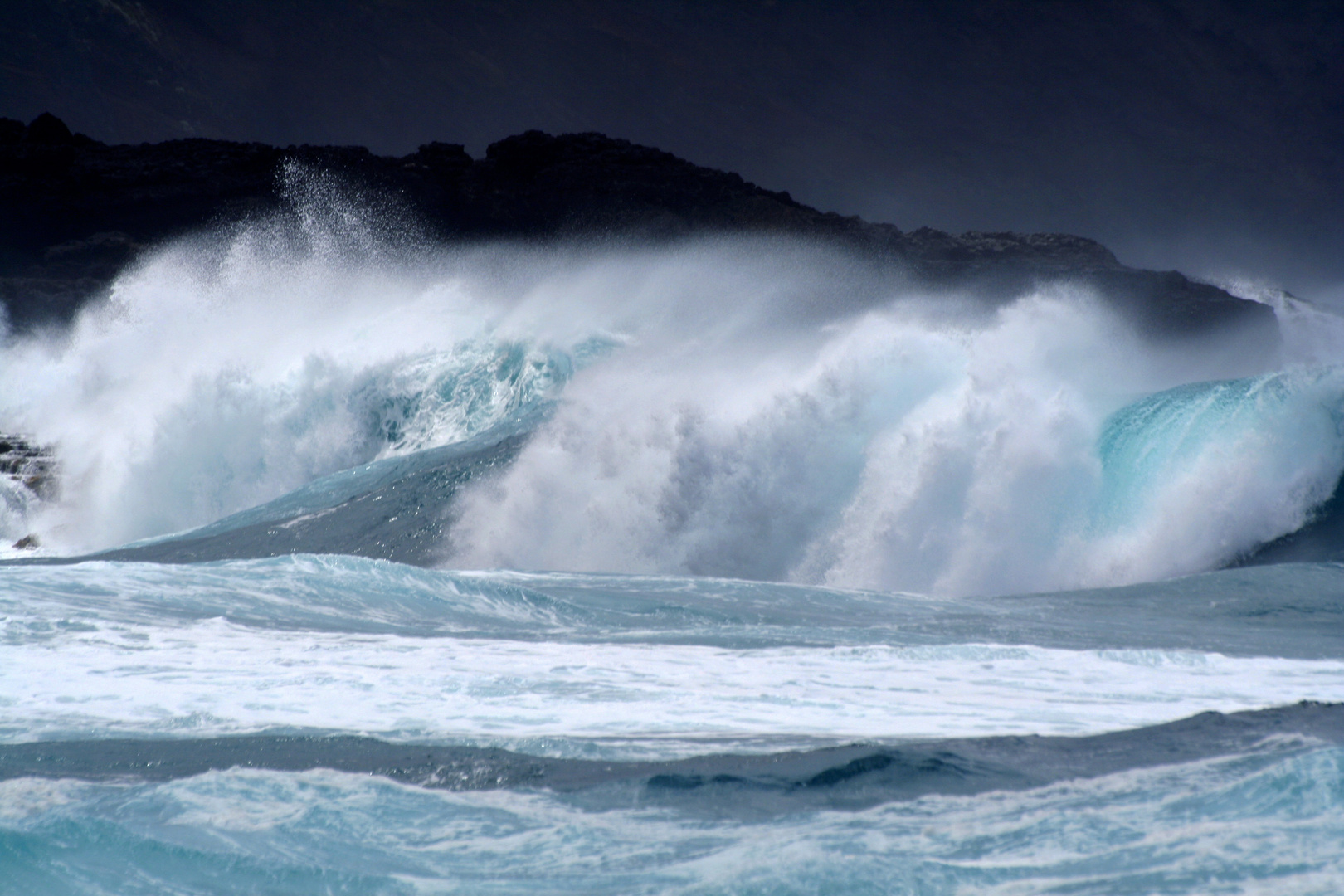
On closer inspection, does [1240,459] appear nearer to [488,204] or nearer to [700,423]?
[700,423]

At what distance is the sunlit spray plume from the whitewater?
0.06 meters

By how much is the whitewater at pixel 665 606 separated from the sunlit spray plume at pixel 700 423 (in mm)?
61

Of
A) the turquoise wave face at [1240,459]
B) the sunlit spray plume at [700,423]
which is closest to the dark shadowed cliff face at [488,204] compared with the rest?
the sunlit spray plume at [700,423]

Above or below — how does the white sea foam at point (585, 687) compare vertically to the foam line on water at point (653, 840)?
above

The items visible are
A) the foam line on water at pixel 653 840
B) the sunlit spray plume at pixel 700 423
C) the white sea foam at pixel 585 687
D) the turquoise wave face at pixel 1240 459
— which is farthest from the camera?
the sunlit spray plume at pixel 700 423

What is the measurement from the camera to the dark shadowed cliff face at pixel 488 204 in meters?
45.9

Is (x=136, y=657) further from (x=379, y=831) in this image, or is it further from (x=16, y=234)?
(x=16, y=234)

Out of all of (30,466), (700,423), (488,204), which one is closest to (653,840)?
(700,423)

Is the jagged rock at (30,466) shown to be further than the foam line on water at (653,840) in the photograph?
Yes

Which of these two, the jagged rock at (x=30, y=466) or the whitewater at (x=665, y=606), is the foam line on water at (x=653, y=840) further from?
the jagged rock at (x=30, y=466)

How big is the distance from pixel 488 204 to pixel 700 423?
39.9 meters

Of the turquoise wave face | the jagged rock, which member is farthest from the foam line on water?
the jagged rock

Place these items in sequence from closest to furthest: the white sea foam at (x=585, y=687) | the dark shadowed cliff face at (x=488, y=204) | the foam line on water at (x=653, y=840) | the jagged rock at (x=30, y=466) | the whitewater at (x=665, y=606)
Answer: the foam line on water at (x=653, y=840) → the whitewater at (x=665, y=606) → the white sea foam at (x=585, y=687) → the jagged rock at (x=30, y=466) → the dark shadowed cliff face at (x=488, y=204)

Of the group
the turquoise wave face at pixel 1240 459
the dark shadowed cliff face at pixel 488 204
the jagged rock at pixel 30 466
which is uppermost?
the dark shadowed cliff face at pixel 488 204
